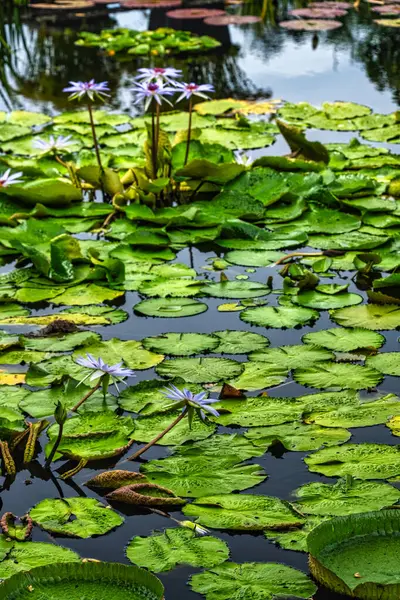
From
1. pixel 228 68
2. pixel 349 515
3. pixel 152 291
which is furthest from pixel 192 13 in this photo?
pixel 349 515

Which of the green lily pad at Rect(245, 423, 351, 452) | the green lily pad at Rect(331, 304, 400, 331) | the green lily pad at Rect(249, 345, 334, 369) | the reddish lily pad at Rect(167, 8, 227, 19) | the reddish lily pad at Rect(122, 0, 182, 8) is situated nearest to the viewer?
the green lily pad at Rect(245, 423, 351, 452)

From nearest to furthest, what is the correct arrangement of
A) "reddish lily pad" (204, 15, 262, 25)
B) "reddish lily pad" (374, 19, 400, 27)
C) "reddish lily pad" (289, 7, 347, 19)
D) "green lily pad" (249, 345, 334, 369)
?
1. "green lily pad" (249, 345, 334, 369)
2. "reddish lily pad" (374, 19, 400, 27)
3. "reddish lily pad" (204, 15, 262, 25)
4. "reddish lily pad" (289, 7, 347, 19)

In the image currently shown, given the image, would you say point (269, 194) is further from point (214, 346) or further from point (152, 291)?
point (214, 346)

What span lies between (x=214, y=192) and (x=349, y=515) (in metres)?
2.32

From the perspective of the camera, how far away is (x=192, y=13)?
27.3 ft

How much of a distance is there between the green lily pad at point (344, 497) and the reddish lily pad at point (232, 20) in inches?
246

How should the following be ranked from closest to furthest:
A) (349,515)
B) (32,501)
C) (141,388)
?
(349,515), (32,501), (141,388)

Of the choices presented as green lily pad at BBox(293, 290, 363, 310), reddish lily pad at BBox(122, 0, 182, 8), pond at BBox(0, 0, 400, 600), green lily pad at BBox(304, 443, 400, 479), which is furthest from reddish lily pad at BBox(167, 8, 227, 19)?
green lily pad at BBox(304, 443, 400, 479)

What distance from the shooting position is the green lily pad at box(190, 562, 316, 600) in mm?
1728

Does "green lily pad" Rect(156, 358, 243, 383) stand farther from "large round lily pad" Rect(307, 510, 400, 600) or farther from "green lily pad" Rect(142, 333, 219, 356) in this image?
"large round lily pad" Rect(307, 510, 400, 600)

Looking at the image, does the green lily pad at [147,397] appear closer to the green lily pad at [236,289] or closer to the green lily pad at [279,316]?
the green lily pad at [279,316]

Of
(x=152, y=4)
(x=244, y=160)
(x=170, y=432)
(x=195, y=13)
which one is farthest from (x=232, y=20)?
(x=170, y=432)

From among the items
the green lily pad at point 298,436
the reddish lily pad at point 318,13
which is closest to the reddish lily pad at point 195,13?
the reddish lily pad at point 318,13

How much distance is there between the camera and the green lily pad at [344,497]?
1.98m
